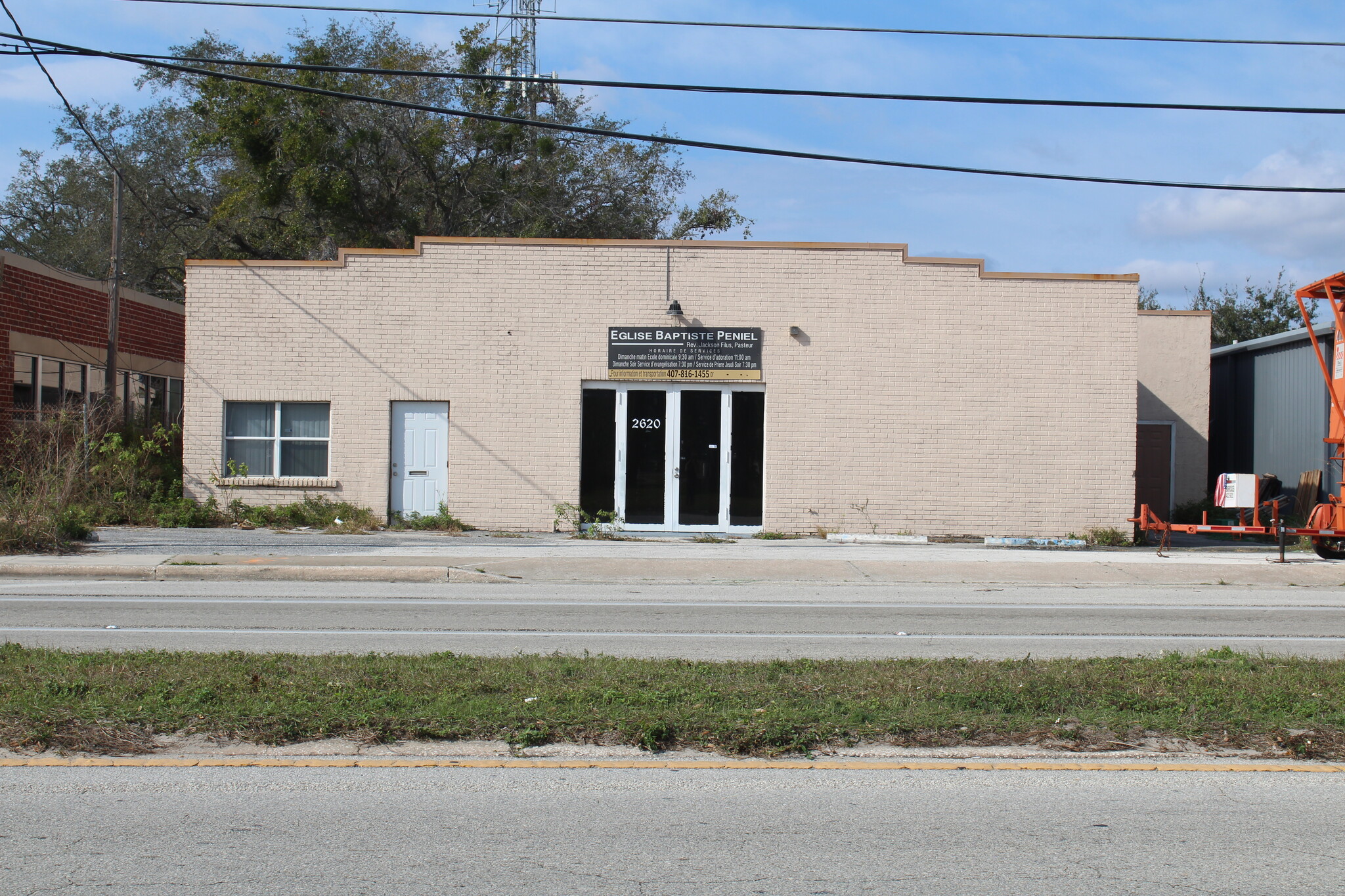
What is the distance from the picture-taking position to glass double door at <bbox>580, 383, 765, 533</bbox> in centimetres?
1848

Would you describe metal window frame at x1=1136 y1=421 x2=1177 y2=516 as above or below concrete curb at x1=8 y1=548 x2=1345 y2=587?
above

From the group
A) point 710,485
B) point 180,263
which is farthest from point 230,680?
point 180,263

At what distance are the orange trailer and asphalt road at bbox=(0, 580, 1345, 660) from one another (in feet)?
6.33

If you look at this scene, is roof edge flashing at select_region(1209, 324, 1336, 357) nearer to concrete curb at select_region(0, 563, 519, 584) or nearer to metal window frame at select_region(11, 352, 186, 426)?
concrete curb at select_region(0, 563, 519, 584)

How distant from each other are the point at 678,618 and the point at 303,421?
10.5m

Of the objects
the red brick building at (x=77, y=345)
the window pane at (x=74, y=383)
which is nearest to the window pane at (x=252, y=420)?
the red brick building at (x=77, y=345)

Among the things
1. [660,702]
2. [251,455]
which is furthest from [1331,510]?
[251,455]

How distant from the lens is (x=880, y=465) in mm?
18328

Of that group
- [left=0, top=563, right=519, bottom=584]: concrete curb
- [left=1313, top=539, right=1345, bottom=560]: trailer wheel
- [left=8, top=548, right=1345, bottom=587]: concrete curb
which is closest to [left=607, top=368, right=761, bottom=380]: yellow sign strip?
[left=8, top=548, right=1345, bottom=587]: concrete curb

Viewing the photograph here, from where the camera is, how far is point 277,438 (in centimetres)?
1875

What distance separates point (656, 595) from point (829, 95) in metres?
6.78

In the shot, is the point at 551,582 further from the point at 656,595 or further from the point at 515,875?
the point at 515,875

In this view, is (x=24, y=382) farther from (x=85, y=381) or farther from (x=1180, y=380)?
(x=1180, y=380)

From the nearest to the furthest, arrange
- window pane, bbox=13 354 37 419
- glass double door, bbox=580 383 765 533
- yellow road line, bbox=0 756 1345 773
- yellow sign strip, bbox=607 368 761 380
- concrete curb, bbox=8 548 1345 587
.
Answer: yellow road line, bbox=0 756 1345 773, concrete curb, bbox=8 548 1345 587, yellow sign strip, bbox=607 368 761 380, glass double door, bbox=580 383 765 533, window pane, bbox=13 354 37 419
